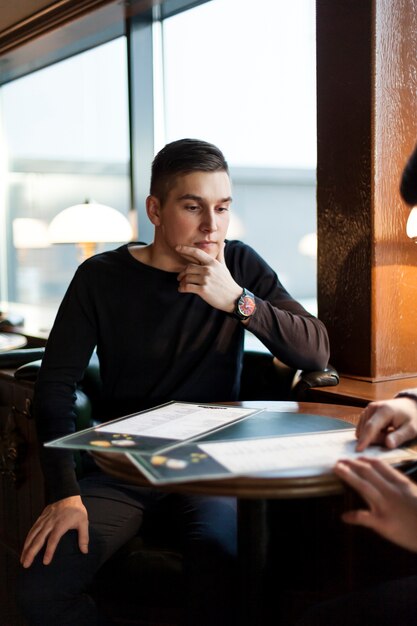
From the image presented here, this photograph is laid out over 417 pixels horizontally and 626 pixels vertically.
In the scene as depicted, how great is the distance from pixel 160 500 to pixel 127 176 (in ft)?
Answer: 9.79

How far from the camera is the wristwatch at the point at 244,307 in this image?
6.62 feet

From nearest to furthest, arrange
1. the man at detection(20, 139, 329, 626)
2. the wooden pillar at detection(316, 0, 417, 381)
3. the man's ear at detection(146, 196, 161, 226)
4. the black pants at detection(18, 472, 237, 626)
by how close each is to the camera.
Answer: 1. the black pants at detection(18, 472, 237, 626)
2. the man at detection(20, 139, 329, 626)
3. the man's ear at detection(146, 196, 161, 226)
4. the wooden pillar at detection(316, 0, 417, 381)

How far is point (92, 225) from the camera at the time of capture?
4.18 metres

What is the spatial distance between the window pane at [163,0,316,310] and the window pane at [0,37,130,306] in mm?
627

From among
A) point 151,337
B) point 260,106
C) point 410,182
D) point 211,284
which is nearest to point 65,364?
point 151,337

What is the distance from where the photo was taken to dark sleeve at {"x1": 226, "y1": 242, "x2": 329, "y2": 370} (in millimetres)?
2082

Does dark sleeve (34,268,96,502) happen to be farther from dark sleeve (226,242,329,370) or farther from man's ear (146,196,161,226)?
dark sleeve (226,242,329,370)

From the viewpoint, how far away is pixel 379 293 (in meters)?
2.49

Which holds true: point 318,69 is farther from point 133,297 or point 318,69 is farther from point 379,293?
point 133,297

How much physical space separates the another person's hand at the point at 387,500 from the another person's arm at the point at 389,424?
14cm

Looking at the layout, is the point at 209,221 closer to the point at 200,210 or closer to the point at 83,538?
the point at 200,210

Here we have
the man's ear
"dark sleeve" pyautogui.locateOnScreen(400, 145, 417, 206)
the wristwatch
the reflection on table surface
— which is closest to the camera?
"dark sleeve" pyautogui.locateOnScreen(400, 145, 417, 206)

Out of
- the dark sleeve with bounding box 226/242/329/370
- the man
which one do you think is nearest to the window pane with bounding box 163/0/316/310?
the dark sleeve with bounding box 226/242/329/370

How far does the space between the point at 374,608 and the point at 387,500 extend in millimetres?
283
